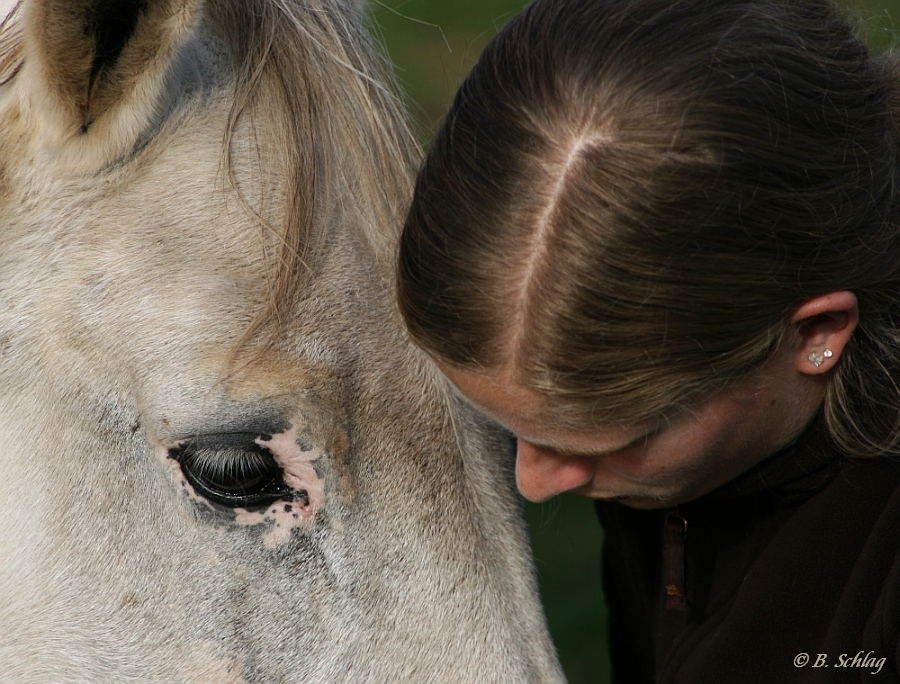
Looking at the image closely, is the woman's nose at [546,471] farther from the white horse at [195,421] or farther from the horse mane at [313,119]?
the horse mane at [313,119]

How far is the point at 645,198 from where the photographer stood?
1.17 meters

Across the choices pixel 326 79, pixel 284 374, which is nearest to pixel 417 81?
pixel 326 79

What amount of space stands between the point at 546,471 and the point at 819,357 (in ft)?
1.41

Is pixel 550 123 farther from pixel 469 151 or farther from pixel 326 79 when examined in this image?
pixel 326 79

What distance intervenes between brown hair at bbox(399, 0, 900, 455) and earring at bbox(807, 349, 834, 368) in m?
0.09

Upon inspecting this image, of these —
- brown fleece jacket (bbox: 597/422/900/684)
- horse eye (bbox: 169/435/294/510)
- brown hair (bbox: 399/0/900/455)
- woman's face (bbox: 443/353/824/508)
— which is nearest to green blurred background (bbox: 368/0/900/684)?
brown fleece jacket (bbox: 597/422/900/684)

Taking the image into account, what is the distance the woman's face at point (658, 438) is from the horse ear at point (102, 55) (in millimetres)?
618

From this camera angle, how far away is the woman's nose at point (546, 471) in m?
1.43

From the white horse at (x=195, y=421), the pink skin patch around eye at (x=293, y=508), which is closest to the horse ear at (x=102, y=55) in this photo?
the white horse at (x=195, y=421)

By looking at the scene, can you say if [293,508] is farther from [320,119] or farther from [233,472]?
[320,119]

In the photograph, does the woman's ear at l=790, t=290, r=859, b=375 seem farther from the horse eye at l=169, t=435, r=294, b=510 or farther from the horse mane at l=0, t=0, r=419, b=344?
the horse eye at l=169, t=435, r=294, b=510

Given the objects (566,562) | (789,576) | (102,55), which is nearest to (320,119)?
(102,55)

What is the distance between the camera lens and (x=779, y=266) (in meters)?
1.23

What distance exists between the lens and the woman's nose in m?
1.43
